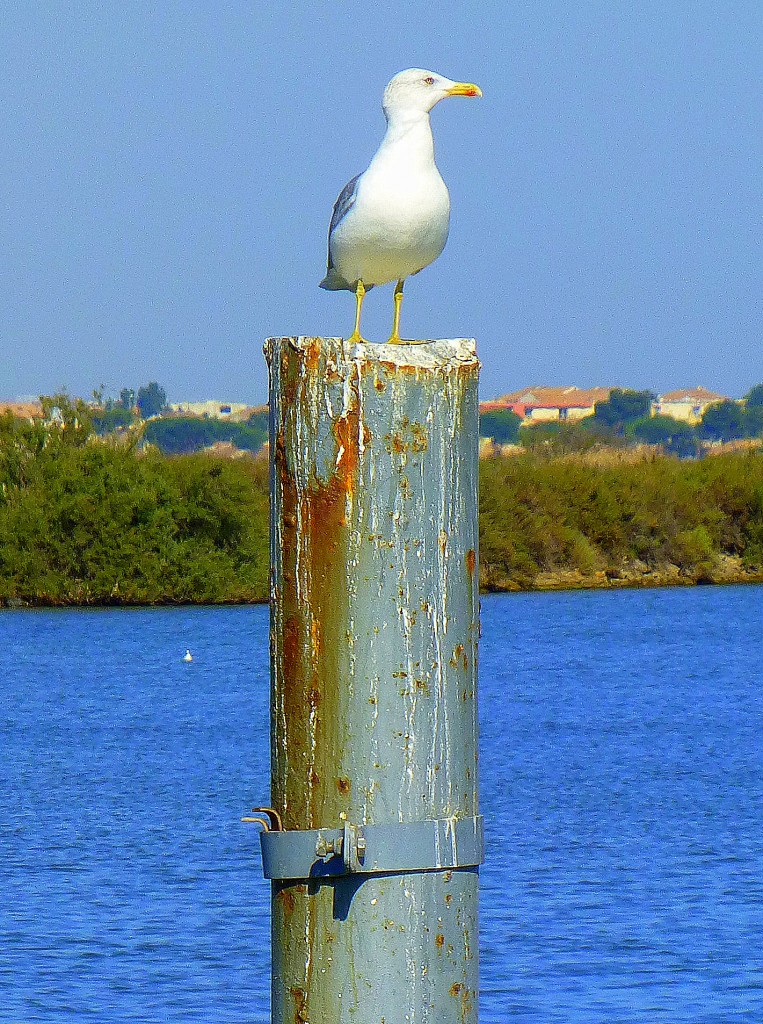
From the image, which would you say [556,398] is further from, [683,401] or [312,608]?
[312,608]

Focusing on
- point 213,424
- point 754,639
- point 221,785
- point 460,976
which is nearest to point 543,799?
point 221,785

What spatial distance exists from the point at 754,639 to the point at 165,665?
10.6m

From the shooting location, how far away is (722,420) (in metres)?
125

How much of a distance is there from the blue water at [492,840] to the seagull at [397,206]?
5559 mm

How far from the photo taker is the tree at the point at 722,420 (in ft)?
408

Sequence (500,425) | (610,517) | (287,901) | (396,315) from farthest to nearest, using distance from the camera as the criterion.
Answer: (500,425), (610,517), (396,315), (287,901)


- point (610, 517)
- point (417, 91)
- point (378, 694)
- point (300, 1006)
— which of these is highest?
point (610, 517)

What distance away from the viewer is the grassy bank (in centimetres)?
3966

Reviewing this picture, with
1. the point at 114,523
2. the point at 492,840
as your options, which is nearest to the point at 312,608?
the point at 492,840

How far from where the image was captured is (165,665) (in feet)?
92.0

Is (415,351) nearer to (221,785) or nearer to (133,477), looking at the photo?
(221,785)

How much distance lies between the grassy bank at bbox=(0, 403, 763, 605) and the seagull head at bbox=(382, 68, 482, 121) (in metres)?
35.4

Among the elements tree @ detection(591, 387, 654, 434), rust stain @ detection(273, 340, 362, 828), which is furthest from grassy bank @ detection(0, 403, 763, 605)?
tree @ detection(591, 387, 654, 434)

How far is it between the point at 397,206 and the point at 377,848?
182 centimetres
